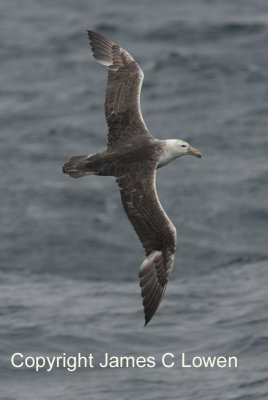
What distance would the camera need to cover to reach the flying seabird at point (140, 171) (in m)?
19.5

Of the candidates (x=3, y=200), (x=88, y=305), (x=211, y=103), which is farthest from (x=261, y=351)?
(x=211, y=103)

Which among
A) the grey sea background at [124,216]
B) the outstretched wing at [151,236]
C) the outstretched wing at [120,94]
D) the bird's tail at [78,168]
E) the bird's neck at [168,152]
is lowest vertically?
the grey sea background at [124,216]

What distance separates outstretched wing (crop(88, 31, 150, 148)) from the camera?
21.0m

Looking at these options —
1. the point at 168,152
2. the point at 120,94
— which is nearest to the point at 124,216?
the point at 120,94

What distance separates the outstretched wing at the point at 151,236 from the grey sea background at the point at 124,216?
178 inches

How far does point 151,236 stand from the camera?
64.2ft

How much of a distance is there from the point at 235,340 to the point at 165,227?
688 centimetres

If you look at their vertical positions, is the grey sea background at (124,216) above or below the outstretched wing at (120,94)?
below

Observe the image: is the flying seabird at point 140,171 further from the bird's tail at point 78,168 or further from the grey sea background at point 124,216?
the grey sea background at point 124,216

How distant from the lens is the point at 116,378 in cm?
2466

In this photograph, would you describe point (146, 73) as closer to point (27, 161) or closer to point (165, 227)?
point (27, 161)

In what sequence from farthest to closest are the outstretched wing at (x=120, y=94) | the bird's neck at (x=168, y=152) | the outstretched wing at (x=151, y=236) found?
the outstretched wing at (x=120, y=94)
the bird's neck at (x=168, y=152)
the outstretched wing at (x=151, y=236)

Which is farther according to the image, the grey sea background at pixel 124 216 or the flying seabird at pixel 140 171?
the grey sea background at pixel 124 216

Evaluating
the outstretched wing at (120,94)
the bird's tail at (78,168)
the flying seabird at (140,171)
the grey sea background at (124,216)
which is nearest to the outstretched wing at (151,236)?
the flying seabird at (140,171)
